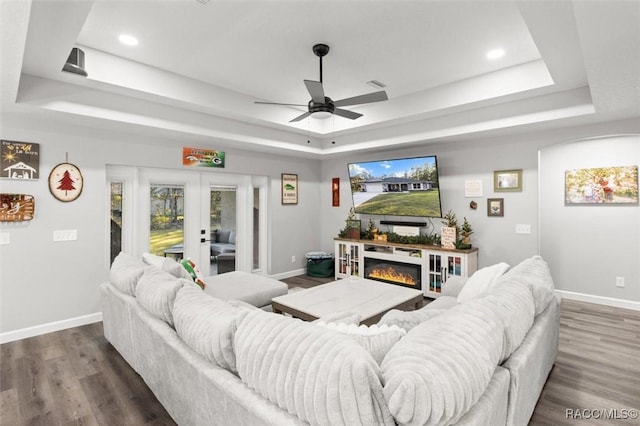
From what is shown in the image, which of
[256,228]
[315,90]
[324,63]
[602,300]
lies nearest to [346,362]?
[315,90]

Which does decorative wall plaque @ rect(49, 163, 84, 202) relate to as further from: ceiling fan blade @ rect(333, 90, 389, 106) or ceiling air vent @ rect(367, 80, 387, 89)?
ceiling air vent @ rect(367, 80, 387, 89)

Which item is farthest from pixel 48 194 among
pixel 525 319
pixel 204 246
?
pixel 525 319

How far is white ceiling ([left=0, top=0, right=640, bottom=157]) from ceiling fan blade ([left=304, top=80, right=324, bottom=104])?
0.48 m

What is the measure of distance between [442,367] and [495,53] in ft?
10.7

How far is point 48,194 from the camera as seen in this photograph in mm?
3619

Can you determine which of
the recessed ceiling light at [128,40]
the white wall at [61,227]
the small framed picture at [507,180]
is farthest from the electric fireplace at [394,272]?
the recessed ceiling light at [128,40]

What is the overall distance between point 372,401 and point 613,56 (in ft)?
8.82

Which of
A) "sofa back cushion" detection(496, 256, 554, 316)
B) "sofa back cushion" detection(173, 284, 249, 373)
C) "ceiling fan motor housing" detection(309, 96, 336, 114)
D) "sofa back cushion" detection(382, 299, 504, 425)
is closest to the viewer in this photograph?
"sofa back cushion" detection(382, 299, 504, 425)

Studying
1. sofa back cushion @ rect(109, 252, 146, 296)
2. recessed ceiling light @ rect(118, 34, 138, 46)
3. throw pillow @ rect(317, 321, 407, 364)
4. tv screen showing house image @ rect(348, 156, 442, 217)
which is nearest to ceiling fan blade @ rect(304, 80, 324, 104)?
recessed ceiling light @ rect(118, 34, 138, 46)

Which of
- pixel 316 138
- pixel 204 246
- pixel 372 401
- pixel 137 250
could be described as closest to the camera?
pixel 372 401

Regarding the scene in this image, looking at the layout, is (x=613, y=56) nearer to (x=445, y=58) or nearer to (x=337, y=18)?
(x=445, y=58)

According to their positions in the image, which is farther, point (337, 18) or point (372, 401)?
point (337, 18)

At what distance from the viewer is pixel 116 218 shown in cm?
431

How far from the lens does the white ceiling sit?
221cm
